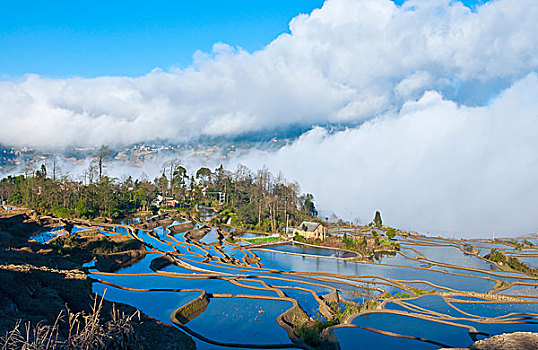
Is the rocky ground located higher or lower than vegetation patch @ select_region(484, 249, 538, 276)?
higher

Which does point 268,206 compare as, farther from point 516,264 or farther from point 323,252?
point 516,264

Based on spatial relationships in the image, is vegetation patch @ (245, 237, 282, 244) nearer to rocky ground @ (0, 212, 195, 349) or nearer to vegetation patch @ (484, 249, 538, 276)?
rocky ground @ (0, 212, 195, 349)

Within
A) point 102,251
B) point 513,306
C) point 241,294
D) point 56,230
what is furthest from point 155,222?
point 513,306

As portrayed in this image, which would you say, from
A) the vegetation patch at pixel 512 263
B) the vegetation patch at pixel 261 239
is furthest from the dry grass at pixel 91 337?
the vegetation patch at pixel 512 263

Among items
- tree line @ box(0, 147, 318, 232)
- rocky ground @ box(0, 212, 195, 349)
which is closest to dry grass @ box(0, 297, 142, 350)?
rocky ground @ box(0, 212, 195, 349)

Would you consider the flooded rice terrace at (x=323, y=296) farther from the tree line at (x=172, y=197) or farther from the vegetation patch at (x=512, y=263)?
the tree line at (x=172, y=197)

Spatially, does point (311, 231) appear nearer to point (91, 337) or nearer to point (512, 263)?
point (512, 263)
